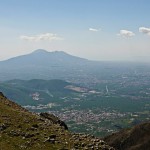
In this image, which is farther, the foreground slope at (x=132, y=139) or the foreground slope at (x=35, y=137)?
the foreground slope at (x=132, y=139)

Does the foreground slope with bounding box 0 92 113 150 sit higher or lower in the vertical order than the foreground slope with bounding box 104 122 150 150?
higher

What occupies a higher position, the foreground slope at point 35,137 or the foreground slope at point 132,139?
the foreground slope at point 35,137

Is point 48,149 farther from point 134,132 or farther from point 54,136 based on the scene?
point 134,132

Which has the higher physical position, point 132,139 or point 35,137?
point 35,137

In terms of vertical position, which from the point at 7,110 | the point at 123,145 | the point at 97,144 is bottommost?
the point at 123,145

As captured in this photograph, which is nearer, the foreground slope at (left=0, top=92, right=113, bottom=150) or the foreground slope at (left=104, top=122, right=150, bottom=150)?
the foreground slope at (left=0, top=92, right=113, bottom=150)

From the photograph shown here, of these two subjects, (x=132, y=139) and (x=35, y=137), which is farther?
Result: (x=132, y=139)

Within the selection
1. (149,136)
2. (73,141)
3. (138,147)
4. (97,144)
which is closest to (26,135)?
(73,141)

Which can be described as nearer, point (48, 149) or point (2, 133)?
point (48, 149)
